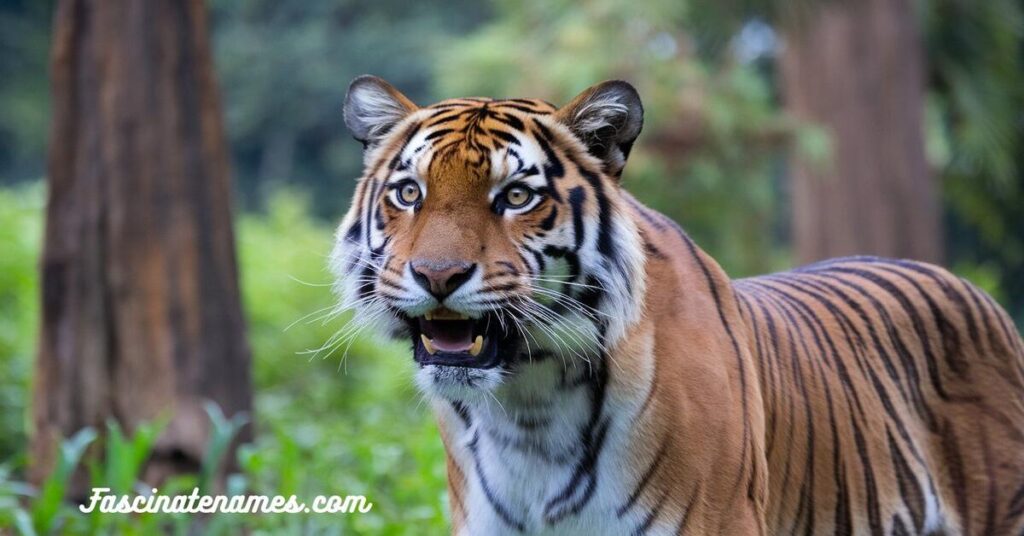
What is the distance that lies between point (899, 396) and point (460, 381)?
52.2 inches

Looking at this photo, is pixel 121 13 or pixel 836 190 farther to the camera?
pixel 836 190

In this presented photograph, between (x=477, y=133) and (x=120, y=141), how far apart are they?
2.68 m

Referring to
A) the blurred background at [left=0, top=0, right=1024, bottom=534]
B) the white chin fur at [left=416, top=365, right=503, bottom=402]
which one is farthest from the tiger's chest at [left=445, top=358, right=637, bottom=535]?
the blurred background at [left=0, top=0, right=1024, bottom=534]

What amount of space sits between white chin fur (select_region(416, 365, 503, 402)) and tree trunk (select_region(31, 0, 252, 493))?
8.75 feet

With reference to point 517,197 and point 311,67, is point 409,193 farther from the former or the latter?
point 311,67

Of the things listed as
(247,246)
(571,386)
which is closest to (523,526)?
(571,386)

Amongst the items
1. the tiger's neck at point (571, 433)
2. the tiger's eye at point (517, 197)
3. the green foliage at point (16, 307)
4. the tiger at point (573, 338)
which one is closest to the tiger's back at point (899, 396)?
the tiger at point (573, 338)

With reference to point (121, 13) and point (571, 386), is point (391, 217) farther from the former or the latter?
point (121, 13)

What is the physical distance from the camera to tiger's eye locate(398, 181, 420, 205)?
7.73ft

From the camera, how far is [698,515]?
241 centimetres

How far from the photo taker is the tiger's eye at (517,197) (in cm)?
232

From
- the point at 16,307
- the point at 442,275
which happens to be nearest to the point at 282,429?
the point at 442,275

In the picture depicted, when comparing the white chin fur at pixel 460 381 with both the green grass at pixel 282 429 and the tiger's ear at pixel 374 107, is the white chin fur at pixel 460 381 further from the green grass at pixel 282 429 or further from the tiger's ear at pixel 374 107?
the tiger's ear at pixel 374 107

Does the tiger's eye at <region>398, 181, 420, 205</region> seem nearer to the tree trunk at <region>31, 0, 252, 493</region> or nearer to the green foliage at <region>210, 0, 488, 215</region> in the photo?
the tree trunk at <region>31, 0, 252, 493</region>
